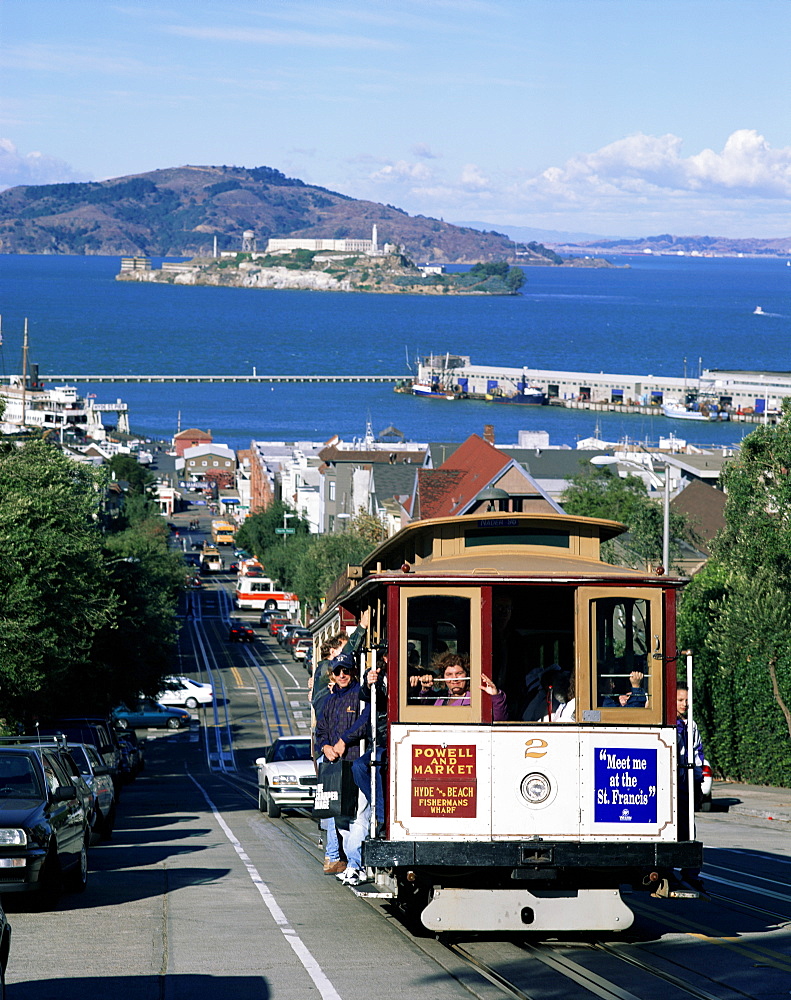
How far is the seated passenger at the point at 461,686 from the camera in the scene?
11320 millimetres

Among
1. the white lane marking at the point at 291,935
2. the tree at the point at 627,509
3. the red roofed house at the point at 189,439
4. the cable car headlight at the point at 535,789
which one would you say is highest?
the cable car headlight at the point at 535,789

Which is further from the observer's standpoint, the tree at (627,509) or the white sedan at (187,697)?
the white sedan at (187,697)

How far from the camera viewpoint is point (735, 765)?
32.4m

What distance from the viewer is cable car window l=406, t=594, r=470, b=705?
11.4m

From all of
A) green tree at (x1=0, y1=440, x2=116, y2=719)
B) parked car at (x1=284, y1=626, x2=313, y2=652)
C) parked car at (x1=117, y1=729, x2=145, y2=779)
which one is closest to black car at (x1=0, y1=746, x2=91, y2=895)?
green tree at (x1=0, y1=440, x2=116, y2=719)

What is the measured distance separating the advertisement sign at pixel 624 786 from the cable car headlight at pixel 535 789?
382 mm

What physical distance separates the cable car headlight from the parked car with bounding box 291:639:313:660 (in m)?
64.2

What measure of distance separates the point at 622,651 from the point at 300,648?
66784 millimetres

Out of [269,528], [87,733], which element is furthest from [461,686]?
[269,528]

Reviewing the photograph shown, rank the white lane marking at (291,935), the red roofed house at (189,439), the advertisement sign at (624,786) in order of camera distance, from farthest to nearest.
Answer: the red roofed house at (189,439) → the advertisement sign at (624,786) → the white lane marking at (291,935)

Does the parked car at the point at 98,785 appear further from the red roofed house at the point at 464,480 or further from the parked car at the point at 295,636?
the parked car at the point at 295,636

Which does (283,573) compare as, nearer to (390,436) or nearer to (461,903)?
(390,436)

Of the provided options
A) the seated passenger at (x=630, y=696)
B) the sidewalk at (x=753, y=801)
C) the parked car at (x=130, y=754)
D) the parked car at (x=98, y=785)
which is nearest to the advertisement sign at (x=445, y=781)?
the seated passenger at (x=630, y=696)

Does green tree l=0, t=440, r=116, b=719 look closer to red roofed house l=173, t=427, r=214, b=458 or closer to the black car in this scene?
the black car
